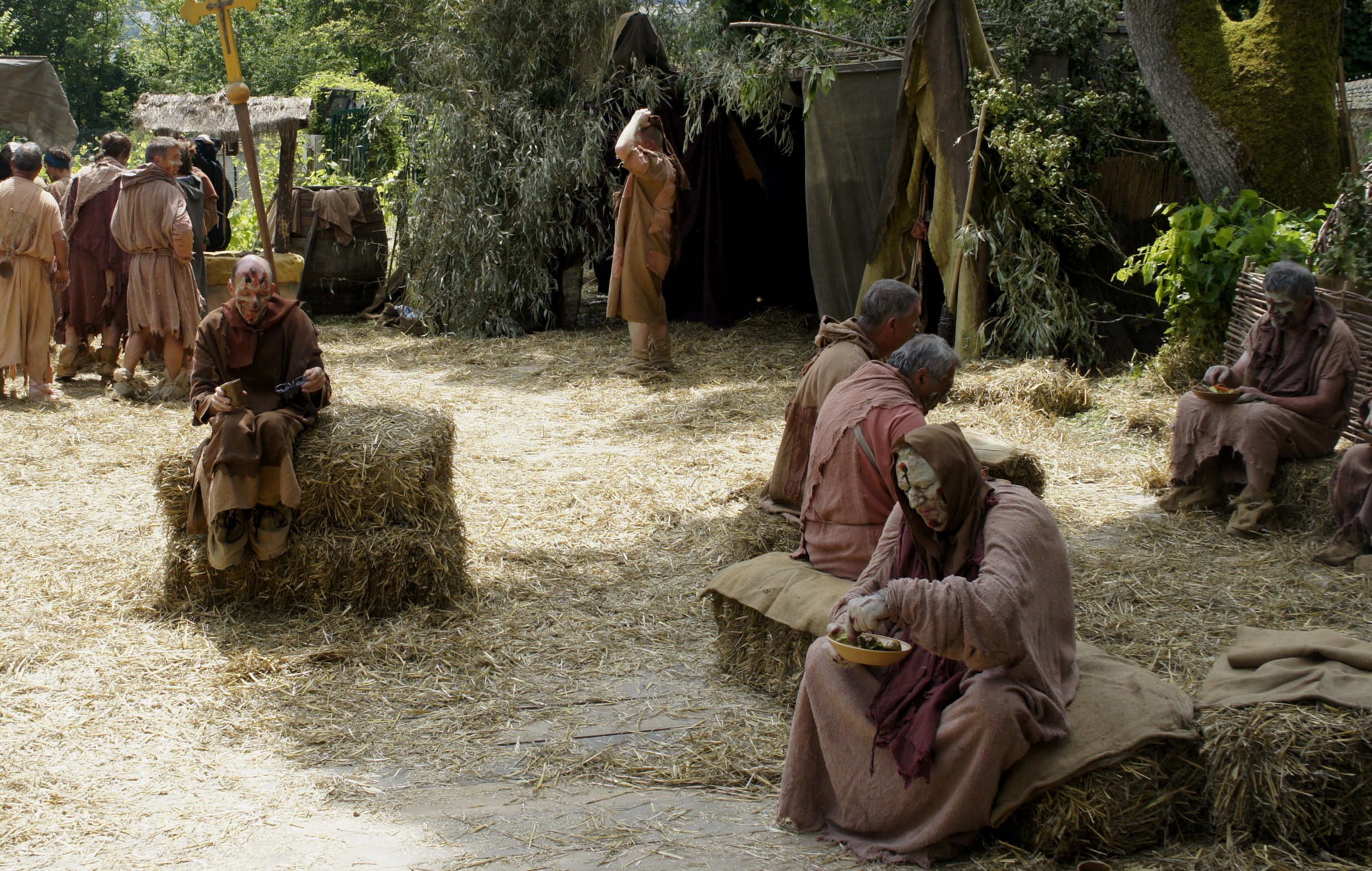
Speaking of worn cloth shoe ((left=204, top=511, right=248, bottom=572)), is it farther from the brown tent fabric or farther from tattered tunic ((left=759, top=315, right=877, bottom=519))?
the brown tent fabric

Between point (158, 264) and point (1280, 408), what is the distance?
7379mm

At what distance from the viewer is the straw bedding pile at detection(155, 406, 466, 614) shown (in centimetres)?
492

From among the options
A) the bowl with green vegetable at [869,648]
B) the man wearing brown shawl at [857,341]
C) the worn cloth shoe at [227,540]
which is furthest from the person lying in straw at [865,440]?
the worn cloth shoe at [227,540]

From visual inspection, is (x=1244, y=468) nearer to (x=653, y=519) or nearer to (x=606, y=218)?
(x=653, y=519)

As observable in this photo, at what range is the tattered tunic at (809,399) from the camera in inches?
182

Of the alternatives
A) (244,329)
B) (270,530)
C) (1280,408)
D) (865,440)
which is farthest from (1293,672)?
(244,329)

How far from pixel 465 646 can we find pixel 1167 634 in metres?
2.65

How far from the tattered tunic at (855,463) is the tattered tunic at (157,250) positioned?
20.2ft

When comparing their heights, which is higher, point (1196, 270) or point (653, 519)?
point (1196, 270)

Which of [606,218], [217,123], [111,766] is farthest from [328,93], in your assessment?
[111,766]

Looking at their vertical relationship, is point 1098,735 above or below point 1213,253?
below

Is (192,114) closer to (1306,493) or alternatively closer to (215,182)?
(215,182)

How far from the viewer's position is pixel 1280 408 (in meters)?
5.75

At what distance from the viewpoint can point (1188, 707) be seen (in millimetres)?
3219
